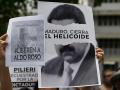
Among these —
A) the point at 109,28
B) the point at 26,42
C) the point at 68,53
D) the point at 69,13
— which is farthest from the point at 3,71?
the point at 109,28

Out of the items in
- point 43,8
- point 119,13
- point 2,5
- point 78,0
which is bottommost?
point 119,13

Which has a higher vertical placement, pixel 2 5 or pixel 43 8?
pixel 43 8

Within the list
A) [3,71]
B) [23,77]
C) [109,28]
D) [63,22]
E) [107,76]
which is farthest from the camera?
[109,28]

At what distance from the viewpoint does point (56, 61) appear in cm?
514

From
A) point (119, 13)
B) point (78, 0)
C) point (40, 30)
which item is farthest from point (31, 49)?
point (119, 13)

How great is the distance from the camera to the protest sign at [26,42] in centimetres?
510

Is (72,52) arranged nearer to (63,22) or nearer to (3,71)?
Result: (63,22)

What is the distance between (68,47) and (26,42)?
1.09 feet

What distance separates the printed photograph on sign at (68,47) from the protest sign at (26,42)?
0.19ft

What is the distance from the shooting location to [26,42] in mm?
5121

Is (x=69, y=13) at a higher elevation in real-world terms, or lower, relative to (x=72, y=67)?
higher

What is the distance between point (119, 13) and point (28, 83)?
46.7 metres

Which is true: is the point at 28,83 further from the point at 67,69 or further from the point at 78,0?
the point at 78,0

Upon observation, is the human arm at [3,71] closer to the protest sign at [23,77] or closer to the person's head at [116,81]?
the protest sign at [23,77]
